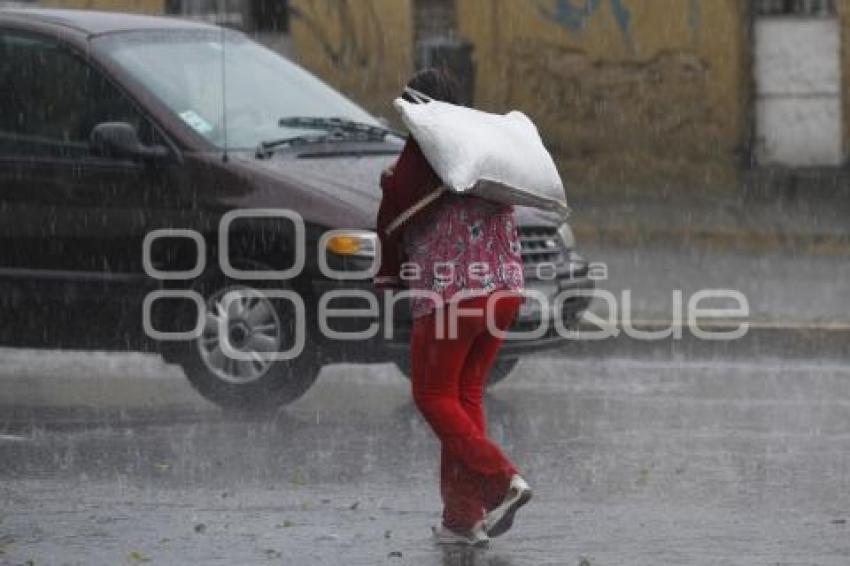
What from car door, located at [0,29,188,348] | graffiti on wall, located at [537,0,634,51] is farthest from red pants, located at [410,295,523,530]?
graffiti on wall, located at [537,0,634,51]

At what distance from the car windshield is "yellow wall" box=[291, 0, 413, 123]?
1085 cm

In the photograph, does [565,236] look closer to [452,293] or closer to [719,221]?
[452,293]

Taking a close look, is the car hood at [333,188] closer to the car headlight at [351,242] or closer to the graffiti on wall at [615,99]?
the car headlight at [351,242]

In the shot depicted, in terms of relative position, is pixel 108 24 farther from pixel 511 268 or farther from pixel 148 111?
pixel 511 268

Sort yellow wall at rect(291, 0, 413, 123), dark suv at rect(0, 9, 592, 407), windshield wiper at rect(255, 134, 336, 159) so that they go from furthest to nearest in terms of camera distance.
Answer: yellow wall at rect(291, 0, 413, 123) < windshield wiper at rect(255, 134, 336, 159) < dark suv at rect(0, 9, 592, 407)

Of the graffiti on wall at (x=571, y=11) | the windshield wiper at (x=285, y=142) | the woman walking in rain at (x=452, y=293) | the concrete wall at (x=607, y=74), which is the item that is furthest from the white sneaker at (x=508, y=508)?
the graffiti on wall at (x=571, y=11)

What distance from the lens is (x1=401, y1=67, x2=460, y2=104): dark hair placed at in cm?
858

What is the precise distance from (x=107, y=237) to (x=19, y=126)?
85 centimetres

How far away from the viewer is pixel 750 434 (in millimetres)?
11141

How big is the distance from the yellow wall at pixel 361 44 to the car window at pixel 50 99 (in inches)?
468

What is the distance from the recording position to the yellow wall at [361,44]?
24.4 metres

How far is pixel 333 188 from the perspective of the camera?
38.9 feet

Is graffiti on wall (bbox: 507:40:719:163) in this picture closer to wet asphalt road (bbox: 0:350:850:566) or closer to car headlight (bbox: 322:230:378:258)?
wet asphalt road (bbox: 0:350:850:566)

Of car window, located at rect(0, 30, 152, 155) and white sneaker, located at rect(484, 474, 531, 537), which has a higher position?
car window, located at rect(0, 30, 152, 155)
